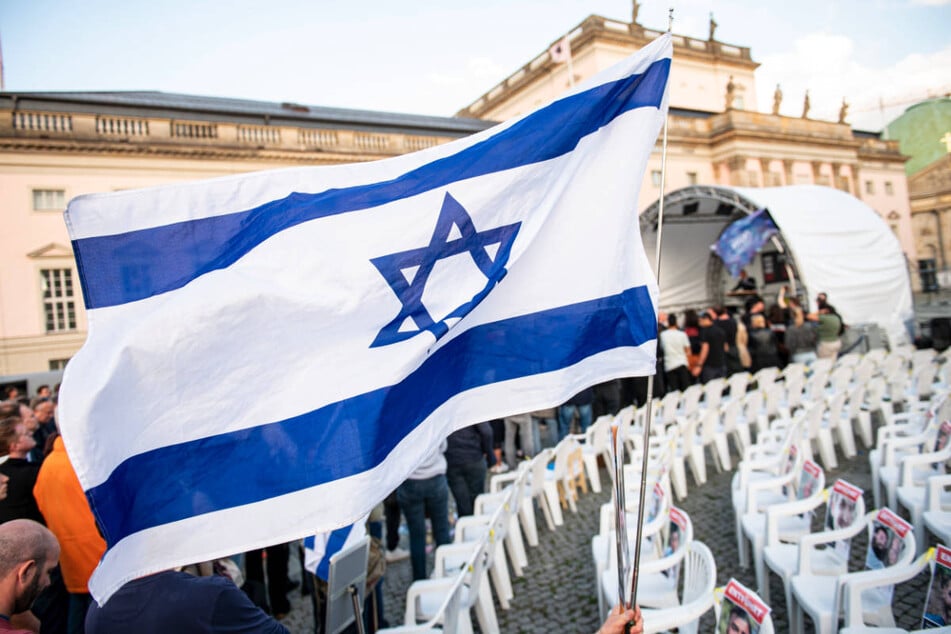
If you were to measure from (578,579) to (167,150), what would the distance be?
2100 cm

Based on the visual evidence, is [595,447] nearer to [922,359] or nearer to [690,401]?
[690,401]

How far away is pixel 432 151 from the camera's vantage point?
2545mm

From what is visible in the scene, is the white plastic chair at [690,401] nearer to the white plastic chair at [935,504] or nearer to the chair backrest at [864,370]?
the chair backrest at [864,370]

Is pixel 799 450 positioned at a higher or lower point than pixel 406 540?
higher

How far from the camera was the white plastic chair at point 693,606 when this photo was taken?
284 cm

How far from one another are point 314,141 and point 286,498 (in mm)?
22903

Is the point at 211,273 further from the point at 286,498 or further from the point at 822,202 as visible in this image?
the point at 822,202

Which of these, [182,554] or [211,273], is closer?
[182,554]

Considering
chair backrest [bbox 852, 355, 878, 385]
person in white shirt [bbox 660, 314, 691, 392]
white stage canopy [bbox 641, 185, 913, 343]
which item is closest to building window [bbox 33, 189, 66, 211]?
person in white shirt [bbox 660, 314, 691, 392]

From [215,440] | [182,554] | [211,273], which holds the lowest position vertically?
[182,554]

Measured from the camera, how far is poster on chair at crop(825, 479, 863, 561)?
369 cm

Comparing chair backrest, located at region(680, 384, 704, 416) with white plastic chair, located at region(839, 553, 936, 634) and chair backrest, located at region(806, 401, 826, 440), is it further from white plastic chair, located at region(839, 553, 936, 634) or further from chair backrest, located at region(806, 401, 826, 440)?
white plastic chair, located at region(839, 553, 936, 634)

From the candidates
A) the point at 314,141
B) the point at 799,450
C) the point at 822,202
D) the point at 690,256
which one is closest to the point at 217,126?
the point at 314,141

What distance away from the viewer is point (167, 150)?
66.5 feet
